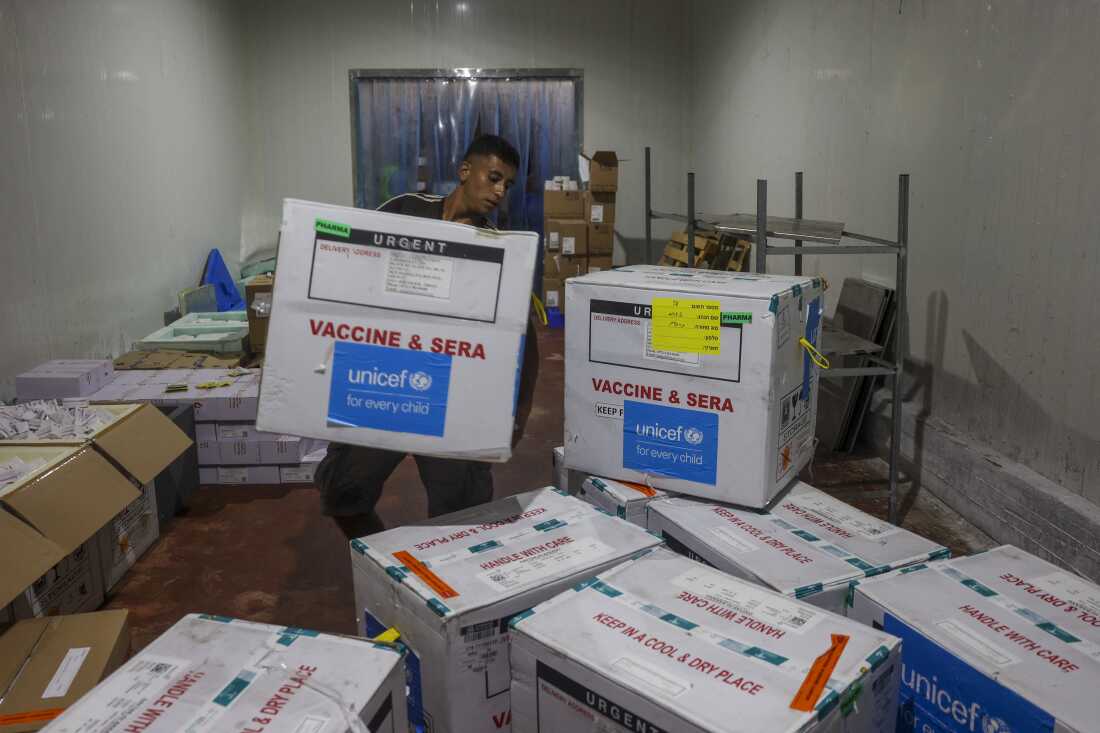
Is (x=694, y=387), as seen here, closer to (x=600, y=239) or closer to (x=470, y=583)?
(x=470, y=583)

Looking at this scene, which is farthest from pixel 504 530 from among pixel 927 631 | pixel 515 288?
pixel 927 631

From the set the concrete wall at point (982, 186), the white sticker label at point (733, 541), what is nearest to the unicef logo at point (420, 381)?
the white sticker label at point (733, 541)

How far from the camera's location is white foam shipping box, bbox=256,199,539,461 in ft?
5.33

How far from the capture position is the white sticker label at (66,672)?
171 cm

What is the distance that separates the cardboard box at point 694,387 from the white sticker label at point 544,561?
1.19ft

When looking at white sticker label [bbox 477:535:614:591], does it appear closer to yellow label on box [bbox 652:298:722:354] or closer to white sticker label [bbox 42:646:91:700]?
yellow label on box [bbox 652:298:722:354]

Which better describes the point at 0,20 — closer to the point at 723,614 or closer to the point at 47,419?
the point at 47,419

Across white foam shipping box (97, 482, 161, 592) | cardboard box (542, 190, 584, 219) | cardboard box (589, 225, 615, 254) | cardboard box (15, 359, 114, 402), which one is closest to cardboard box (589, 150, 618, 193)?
cardboard box (542, 190, 584, 219)

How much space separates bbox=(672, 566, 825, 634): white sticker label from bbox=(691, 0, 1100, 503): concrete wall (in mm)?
1631

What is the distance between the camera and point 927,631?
4.30 feet

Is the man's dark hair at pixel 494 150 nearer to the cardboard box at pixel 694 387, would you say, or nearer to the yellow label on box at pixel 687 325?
the cardboard box at pixel 694 387

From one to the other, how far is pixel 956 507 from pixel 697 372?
1.83 meters

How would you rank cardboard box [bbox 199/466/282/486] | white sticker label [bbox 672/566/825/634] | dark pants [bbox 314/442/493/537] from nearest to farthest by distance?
white sticker label [bbox 672/566/825/634]
dark pants [bbox 314/442/493/537]
cardboard box [bbox 199/466/282/486]

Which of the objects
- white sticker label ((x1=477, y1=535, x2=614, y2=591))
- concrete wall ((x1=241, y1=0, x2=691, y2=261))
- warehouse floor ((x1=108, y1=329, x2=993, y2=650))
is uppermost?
concrete wall ((x1=241, y1=0, x2=691, y2=261))
